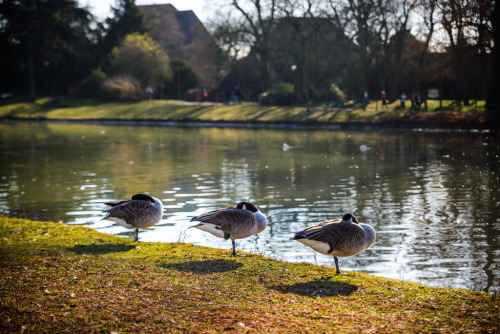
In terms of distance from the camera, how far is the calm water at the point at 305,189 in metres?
13.4

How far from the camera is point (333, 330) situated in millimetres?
6676

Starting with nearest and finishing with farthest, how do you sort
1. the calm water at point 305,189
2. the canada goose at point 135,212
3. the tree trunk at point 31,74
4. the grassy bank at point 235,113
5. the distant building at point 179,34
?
the canada goose at point 135,212 → the calm water at point 305,189 → the grassy bank at point 235,113 → the tree trunk at point 31,74 → the distant building at point 179,34

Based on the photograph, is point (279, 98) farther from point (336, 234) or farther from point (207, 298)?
point (207, 298)

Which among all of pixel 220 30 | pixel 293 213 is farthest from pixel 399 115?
pixel 293 213

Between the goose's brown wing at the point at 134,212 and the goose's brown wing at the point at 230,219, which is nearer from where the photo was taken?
the goose's brown wing at the point at 230,219

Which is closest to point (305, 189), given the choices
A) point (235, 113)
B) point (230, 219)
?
point (230, 219)

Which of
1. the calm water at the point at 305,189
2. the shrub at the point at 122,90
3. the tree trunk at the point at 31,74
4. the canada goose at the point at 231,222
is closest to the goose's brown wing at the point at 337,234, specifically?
the canada goose at the point at 231,222

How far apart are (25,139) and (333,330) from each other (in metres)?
46.7

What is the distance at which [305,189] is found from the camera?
22.7 meters

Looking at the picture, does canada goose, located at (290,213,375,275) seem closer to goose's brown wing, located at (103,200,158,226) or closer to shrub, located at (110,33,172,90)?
goose's brown wing, located at (103,200,158,226)

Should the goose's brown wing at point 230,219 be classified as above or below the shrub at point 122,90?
below

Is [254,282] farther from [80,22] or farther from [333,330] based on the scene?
[80,22]

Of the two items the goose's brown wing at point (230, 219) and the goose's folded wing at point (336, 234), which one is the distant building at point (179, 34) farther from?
the goose's folded wing at point (336, 234)

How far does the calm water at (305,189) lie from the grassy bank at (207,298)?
3.05 m
